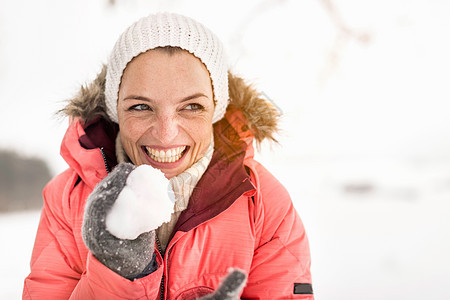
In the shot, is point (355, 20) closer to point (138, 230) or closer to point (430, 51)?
point (430, 51)

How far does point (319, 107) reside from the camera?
2625 millimetres

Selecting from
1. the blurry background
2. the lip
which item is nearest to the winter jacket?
the lip

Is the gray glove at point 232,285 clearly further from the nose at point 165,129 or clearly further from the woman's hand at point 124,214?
the nose at point 165,129

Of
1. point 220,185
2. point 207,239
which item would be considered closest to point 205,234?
point 207,239

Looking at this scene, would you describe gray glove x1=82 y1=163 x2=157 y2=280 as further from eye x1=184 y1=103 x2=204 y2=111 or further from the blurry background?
the blurry background

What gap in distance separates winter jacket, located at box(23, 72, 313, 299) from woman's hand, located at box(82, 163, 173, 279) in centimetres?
31

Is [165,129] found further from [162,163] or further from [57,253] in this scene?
[57,253]

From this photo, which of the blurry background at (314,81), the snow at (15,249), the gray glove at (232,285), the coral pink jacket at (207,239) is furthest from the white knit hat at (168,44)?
the blurry background at (314,81)

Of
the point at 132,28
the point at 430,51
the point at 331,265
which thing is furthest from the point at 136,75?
the point at 430,51

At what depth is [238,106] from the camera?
141 centimetres

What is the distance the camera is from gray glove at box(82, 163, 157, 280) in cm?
81

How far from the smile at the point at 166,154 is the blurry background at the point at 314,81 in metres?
1.26

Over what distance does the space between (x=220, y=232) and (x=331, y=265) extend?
0.94 meters

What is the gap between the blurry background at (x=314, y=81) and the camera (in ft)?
8.28
